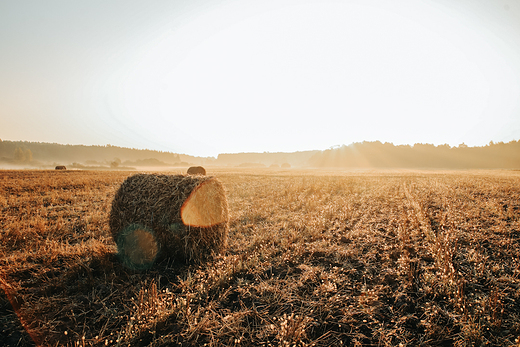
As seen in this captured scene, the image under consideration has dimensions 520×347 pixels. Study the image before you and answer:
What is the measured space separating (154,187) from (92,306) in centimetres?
266

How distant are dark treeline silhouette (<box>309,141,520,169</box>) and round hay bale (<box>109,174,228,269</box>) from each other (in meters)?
111

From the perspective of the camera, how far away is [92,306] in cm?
339

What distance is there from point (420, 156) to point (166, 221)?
12356 centimetres

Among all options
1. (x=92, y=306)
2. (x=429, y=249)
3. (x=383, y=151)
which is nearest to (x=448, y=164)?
(x=383, y=151)

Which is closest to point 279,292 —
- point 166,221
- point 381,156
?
point 166,221

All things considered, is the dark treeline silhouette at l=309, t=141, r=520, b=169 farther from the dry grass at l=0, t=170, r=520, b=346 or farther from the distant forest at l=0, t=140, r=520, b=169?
the dry grass at l=0, t=170, r=520, b=346

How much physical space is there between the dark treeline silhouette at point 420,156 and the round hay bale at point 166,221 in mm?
111251

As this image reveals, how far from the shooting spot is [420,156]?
102 metres

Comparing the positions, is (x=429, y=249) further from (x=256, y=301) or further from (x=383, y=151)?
(x=383, y=151)

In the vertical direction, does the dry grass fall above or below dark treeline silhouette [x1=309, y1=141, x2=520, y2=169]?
below

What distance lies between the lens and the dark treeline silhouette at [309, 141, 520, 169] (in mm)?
89062

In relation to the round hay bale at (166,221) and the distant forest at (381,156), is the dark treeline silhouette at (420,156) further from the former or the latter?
the round hay bale at (166,221)

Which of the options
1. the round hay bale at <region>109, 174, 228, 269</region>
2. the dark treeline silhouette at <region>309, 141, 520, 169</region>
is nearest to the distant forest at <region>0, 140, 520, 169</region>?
the dark treeline silhouette at <region>309, 141, 520, 169</region>

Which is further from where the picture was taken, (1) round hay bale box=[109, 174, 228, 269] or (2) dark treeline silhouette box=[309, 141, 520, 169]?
(2) dark treeline silhouette box=[309, 141, 520, 169]
